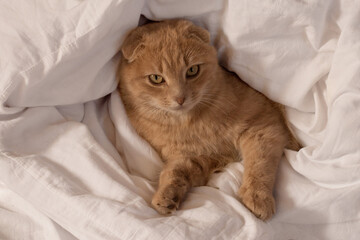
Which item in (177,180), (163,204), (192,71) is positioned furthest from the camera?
(192,71)

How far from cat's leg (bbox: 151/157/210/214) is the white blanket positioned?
4 cm

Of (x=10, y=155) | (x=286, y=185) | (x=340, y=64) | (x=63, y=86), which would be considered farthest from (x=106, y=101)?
(x=340, y=64)

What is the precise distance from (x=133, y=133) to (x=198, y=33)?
482 mm

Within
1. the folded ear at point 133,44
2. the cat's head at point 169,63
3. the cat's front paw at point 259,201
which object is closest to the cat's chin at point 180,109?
the cat's head at point 169,63

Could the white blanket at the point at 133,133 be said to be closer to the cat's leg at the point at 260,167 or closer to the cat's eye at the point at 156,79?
the cat's leg at the point at 260,167

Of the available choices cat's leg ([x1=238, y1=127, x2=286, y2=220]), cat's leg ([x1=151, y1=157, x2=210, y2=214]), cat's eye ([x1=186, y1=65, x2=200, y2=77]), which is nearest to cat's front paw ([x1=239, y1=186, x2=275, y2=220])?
cat's leg ([x1=238, y1=127, x2=286, y2=220])

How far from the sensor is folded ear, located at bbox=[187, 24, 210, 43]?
1457mm

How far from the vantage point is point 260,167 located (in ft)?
4.65

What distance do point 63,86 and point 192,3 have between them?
59 centimetres

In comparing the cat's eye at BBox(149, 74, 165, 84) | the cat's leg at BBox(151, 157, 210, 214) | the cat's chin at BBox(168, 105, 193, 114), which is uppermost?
the cat's eye at BBox(149, 74, 165, 84)

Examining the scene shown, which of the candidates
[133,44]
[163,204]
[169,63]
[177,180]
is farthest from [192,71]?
[163,204]

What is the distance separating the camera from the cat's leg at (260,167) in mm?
1300

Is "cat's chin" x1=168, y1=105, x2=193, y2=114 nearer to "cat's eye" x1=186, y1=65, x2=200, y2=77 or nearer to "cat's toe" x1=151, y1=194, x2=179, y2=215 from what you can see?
"cat's eye" x1=186, y1=65, x2=200, y2=77

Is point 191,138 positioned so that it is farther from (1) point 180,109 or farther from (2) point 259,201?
(2) point 259,201
